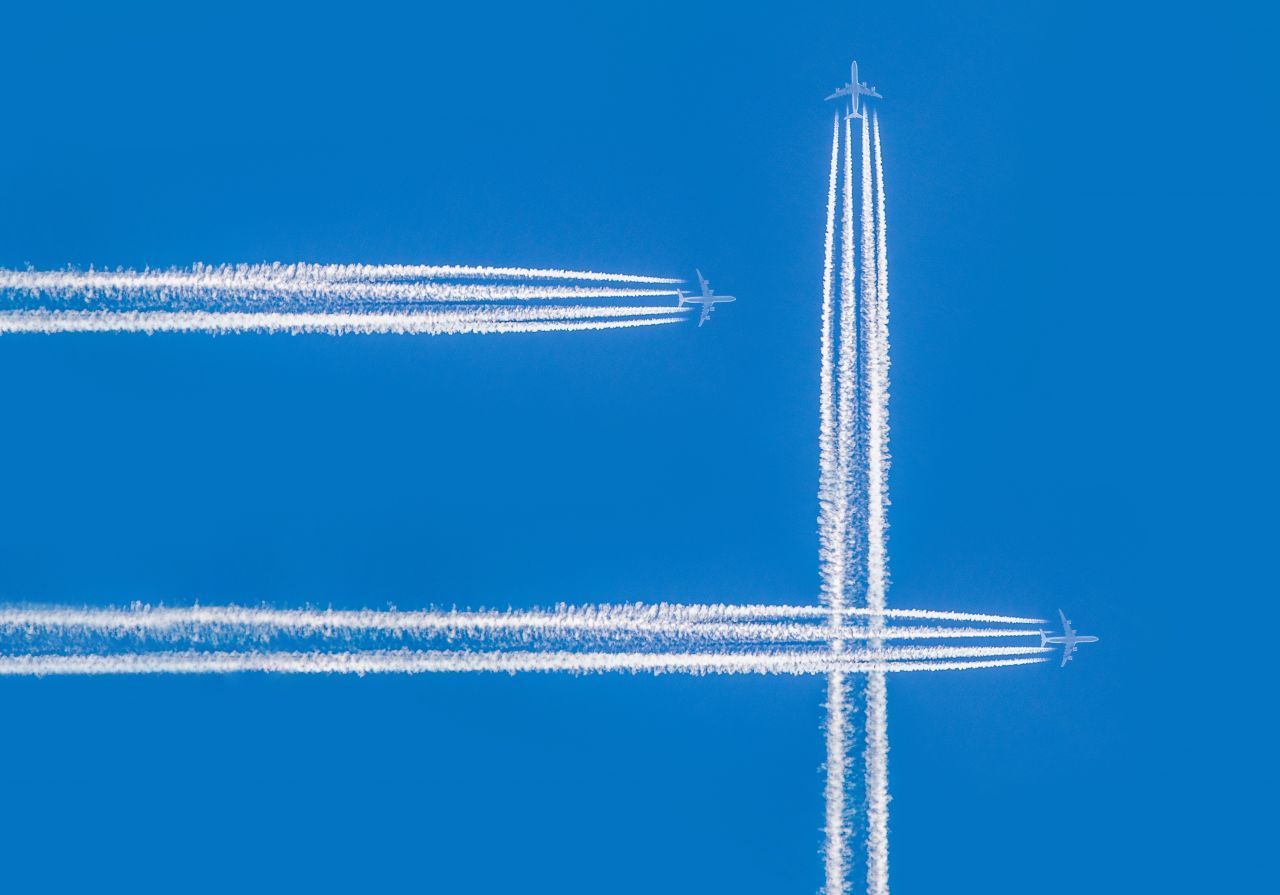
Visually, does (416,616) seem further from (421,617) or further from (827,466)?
(827,466)

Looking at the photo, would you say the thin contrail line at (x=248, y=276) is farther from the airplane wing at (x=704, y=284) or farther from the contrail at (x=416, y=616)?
the contrail at (x=416, y=616)

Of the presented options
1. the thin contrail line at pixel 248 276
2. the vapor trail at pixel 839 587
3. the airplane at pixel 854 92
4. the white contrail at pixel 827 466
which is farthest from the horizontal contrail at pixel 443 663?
the airplane at pixel 854 92

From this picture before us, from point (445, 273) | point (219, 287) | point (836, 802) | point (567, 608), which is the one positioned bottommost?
Answer: point (836, 802)

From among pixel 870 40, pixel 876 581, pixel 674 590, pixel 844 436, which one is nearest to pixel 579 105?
pixel 870 40

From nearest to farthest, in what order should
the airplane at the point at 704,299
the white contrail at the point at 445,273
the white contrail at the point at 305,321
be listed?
the white contrail at the point at 305,321
the white contrail at the point at 445,273
the airplane at the point at 704,299

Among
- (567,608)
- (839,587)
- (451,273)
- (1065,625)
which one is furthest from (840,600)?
(451,273)

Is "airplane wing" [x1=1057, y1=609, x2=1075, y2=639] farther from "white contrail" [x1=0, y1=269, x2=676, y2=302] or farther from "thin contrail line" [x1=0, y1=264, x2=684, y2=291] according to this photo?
"white contrail" [x1=0, y1=269, x2=676, y2=302]
